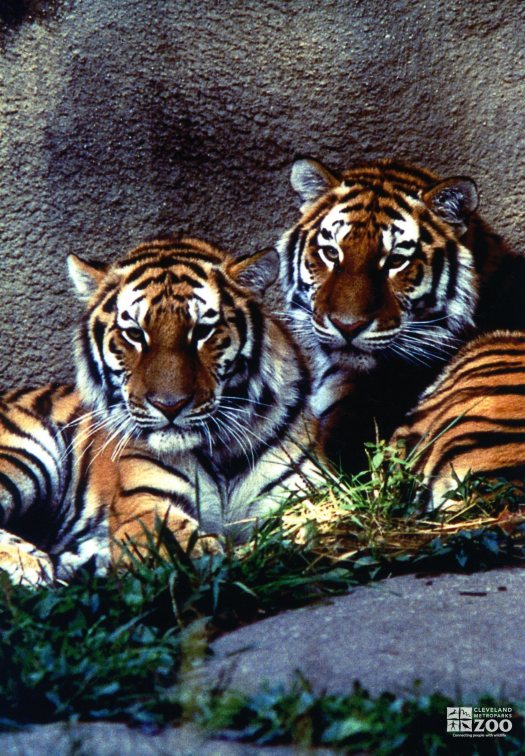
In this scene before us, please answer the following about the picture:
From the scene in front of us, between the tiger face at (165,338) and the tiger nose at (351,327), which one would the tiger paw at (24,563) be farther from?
the tiger nose at (351,327)

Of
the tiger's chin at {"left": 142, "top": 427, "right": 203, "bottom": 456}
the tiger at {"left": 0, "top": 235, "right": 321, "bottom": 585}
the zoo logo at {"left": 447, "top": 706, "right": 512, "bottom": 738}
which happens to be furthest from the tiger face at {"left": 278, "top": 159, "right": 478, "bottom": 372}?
the zoo logo at {"left": 447, "top": 706, "right": 512, "bottom": 738}

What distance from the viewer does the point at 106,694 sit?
2.73m

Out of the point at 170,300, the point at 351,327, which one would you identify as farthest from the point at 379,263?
the point at 170,300

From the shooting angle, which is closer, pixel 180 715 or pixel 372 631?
pixel 180 715

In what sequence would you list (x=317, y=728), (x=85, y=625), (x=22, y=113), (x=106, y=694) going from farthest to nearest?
(x=22, y=113) < (x=85, y=625) < (x=106, y=694) < (x=317, y=728)

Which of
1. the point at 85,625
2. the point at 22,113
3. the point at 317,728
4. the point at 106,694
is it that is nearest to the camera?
the point at 317,728

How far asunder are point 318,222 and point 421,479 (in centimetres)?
Answer: 114

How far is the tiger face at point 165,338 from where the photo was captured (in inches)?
152

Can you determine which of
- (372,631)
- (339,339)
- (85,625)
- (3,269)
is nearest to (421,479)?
(339,339)

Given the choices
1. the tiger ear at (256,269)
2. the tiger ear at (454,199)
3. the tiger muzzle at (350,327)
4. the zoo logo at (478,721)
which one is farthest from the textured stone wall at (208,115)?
the zoo logo at (478,721)

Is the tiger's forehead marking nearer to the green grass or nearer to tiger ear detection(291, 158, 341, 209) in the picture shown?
tiger ear detection(291, 158, 341, 209)

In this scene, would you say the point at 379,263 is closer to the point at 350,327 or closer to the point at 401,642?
the point at 350,327

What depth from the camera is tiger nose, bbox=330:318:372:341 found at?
414 centimetres

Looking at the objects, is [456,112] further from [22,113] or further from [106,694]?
[106,694]
